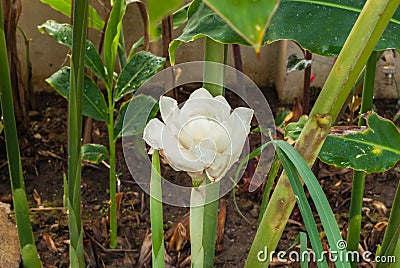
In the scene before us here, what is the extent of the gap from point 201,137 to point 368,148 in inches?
11.9

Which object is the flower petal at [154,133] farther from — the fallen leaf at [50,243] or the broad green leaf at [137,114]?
the fallen leaf at [50,243]

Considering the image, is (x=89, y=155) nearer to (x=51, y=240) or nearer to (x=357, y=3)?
(x=51, y=240)

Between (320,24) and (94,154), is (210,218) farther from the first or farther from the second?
(94,154)

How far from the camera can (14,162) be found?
68 centimetres

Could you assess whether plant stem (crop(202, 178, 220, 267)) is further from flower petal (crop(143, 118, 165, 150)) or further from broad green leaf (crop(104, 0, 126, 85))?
broad green leaf (crop(104, 0, 126, 85))

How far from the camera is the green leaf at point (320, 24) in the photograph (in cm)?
59

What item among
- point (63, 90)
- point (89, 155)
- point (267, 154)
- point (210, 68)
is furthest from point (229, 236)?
point (210, 68)

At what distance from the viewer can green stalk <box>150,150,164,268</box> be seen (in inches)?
18.7

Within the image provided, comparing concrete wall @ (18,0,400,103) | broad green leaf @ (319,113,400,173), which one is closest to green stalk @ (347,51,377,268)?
broad green leaf @ (319,113,400,173)

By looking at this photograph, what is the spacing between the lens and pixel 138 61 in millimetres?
1039

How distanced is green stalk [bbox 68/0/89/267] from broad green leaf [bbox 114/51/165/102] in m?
0.35

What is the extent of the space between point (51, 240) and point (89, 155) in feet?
0.62

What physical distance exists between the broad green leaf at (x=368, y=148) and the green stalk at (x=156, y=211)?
23 centimetres

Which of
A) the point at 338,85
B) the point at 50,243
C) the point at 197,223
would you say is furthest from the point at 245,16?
the point at 50,243
